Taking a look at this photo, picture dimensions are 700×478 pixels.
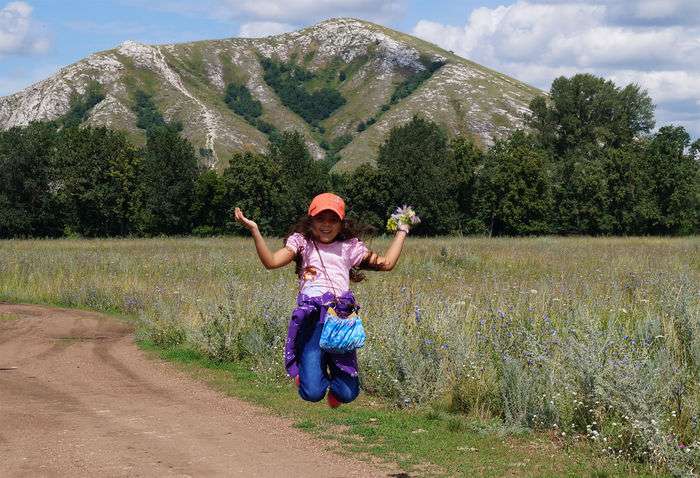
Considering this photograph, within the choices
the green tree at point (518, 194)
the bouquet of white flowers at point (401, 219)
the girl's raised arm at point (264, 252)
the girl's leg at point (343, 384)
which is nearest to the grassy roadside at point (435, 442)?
the girl's leg at point (343, 384)

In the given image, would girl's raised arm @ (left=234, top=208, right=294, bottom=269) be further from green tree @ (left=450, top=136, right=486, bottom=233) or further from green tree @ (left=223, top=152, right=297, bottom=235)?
green tree @ (left=450, top=136, right=486, bottom=233)

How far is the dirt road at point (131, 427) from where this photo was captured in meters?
7.04

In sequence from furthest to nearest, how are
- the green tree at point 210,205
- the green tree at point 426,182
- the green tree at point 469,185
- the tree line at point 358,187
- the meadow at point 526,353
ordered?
the green tree at point 210,205 < the green tree at point 469,185 < the tree line at point 358,187 < the green tree at point 426,182 < the meadow at point 526,353

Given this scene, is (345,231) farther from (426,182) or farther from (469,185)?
(469,185)

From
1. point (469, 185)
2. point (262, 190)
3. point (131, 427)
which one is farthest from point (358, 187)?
point (131, 427)

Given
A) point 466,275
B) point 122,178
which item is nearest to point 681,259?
point 466,275

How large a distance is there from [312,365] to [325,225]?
1.13 meters

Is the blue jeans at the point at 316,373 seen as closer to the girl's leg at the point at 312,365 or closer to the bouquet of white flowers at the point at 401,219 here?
the girl's leg at the point at 312,365

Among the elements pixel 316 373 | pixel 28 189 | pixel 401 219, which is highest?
pixel 28 189

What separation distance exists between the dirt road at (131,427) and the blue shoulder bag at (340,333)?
1.34 m

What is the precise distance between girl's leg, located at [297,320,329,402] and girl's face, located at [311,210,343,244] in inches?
26.9

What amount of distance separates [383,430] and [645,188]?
7432 cm

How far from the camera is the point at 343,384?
652 cm

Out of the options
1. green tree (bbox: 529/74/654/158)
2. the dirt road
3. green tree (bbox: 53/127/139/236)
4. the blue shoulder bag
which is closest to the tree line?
green tree (bbox: 53/127/139/236)
